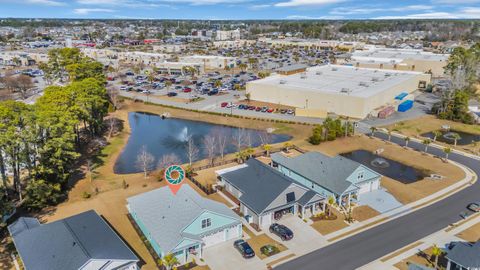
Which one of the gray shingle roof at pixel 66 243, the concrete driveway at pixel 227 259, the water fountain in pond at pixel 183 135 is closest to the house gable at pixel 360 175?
the concrete driveway at pixel 227 259

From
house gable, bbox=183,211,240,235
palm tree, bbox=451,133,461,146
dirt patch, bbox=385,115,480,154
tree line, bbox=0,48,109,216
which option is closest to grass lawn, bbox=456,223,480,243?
house gable, bbox=183,211,240,235

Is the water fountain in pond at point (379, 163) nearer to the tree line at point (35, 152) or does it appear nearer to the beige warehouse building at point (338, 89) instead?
the beige warehouse building at point (338, 89)

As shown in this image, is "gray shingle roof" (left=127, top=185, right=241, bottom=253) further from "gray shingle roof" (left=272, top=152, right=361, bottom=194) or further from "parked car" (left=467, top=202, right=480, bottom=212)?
"parked car" (left=467, top=202, right=480, bottom=212)

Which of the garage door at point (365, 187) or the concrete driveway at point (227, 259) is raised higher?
the garage door at point (365, 187)

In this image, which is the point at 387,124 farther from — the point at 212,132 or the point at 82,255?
the point at 82,255

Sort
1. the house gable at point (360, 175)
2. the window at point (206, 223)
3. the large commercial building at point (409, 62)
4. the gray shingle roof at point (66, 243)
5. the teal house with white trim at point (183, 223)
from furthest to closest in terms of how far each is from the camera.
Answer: the large commercial building at point (409, 62) < the house gable at point (360, 175) < the window at point (206, 223) < the teal house with white trim at point (183, 223) < the gray shingle roof at point (66, 243)

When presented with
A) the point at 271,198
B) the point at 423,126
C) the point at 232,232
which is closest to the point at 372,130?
the point at 423,126
